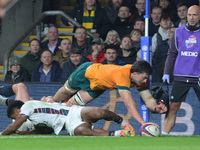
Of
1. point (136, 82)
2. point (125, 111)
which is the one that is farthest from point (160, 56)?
point (136, 82)

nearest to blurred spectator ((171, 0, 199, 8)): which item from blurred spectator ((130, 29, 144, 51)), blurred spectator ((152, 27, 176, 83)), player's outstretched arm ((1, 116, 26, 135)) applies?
blurred spectator ((130, 29, 144, 51))

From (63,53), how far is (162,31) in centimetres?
234

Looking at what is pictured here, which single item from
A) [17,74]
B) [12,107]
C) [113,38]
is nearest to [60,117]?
[12,107]

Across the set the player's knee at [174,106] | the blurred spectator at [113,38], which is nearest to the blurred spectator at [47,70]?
the blurred spectator at [113,38]

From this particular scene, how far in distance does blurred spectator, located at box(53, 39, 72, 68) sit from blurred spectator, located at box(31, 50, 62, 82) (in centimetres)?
57

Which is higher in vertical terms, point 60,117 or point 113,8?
point 113,8

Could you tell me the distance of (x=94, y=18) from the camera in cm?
1220

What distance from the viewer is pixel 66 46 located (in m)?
11.0

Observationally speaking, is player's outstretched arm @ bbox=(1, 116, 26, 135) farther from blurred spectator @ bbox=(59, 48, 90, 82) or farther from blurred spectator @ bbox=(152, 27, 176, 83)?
blurred spectator @ bbox=(152, 27, 176, 83)

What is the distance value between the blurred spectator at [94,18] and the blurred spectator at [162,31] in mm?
1699

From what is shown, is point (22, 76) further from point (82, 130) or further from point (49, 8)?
point (82, 130)

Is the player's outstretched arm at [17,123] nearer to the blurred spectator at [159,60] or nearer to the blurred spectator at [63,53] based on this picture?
the blurred spectator at [159,60]

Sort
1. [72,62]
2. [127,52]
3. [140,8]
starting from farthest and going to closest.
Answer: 1. [140,8]
2. [127,52]
3. [72,62]

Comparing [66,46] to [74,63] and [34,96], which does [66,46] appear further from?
[34,96]
